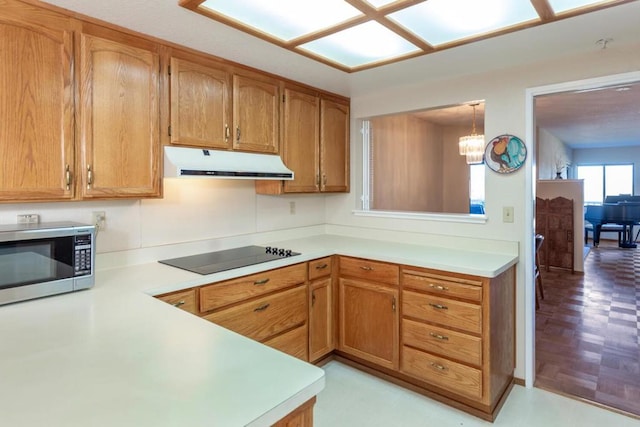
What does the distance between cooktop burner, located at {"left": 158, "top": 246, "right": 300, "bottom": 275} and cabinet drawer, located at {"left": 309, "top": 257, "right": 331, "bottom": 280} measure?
0.51 ft

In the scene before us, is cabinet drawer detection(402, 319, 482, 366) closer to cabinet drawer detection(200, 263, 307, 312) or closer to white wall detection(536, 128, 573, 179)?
cabinet drawer detection(200, 263, 307, 312)

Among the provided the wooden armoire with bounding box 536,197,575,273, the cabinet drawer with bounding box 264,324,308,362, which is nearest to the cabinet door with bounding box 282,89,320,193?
the cabinet drawer with bounding box 264,324,308,362

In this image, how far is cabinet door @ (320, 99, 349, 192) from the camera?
3.20 m

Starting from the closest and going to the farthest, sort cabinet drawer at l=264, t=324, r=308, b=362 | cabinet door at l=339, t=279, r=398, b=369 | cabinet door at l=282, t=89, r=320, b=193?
cabinet drawer at l=264, t=324, r=308, b=362 → cabinet door at l=339, t=279, r=398, b=369 → cabinet door at l=282, t=89, r=320, b=193

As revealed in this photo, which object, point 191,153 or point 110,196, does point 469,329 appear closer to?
point 191,153

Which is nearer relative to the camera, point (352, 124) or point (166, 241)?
point (166, 241)

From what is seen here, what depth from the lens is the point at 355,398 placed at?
2.43 metres

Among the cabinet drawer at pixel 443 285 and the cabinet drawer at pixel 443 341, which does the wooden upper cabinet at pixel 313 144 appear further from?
the cabinet drawer at pixel 443 341

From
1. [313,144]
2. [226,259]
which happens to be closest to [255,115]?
[313,144]

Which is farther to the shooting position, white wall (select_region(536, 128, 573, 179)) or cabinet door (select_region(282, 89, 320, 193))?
white wall (select_region(536, 128, 573, 179))

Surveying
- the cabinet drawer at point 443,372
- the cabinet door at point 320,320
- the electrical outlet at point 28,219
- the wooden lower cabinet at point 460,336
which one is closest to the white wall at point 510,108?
the wooden lower cabinet at point 460,336

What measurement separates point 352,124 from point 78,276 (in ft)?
8.26

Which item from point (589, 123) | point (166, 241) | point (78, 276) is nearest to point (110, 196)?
point (78, 276)

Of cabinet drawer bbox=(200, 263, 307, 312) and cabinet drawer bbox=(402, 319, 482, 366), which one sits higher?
cabinet drawer bbox=(200, 263, 307, 312)
